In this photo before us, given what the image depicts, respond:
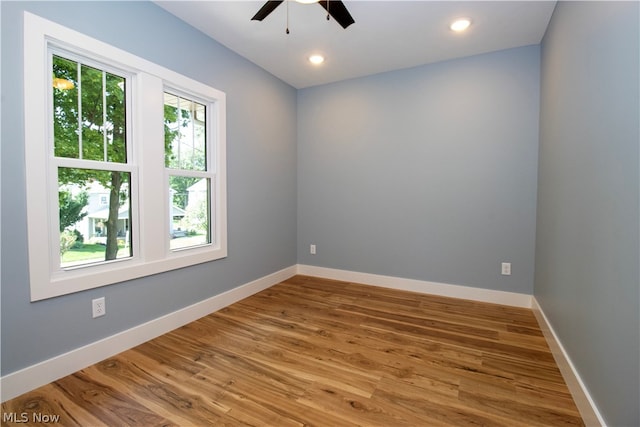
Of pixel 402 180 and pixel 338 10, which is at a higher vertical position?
pixel 338 10

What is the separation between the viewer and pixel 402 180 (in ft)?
11.4

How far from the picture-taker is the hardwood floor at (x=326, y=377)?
150cm

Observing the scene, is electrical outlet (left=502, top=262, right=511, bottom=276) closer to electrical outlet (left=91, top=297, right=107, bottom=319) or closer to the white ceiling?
the white ceiling

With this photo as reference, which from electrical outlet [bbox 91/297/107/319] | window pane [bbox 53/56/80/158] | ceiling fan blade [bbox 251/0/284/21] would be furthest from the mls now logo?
ceiling fan blade [bbox 251/0/284/21]

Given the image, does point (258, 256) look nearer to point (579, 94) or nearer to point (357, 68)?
point (357, 68)

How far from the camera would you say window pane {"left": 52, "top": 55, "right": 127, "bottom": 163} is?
1844 mm

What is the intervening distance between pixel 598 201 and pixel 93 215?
9.80ft

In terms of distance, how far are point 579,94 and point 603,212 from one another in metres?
0.84

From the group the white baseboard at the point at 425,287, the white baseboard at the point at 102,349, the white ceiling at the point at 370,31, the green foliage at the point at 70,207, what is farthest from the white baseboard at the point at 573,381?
the green foliage at the point at 70,207

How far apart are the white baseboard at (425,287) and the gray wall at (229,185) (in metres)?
0.55

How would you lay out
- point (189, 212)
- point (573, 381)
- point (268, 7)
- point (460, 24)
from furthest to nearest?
point (189, 212)
point (460, 24)
point (268, 7)
point (573, 381)

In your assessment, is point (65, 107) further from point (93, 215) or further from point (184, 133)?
point (184, 133)

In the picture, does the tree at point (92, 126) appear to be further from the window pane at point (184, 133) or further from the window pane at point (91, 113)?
the window pane at point (184, 133)

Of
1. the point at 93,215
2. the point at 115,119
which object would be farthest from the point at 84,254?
the point at 115,119
